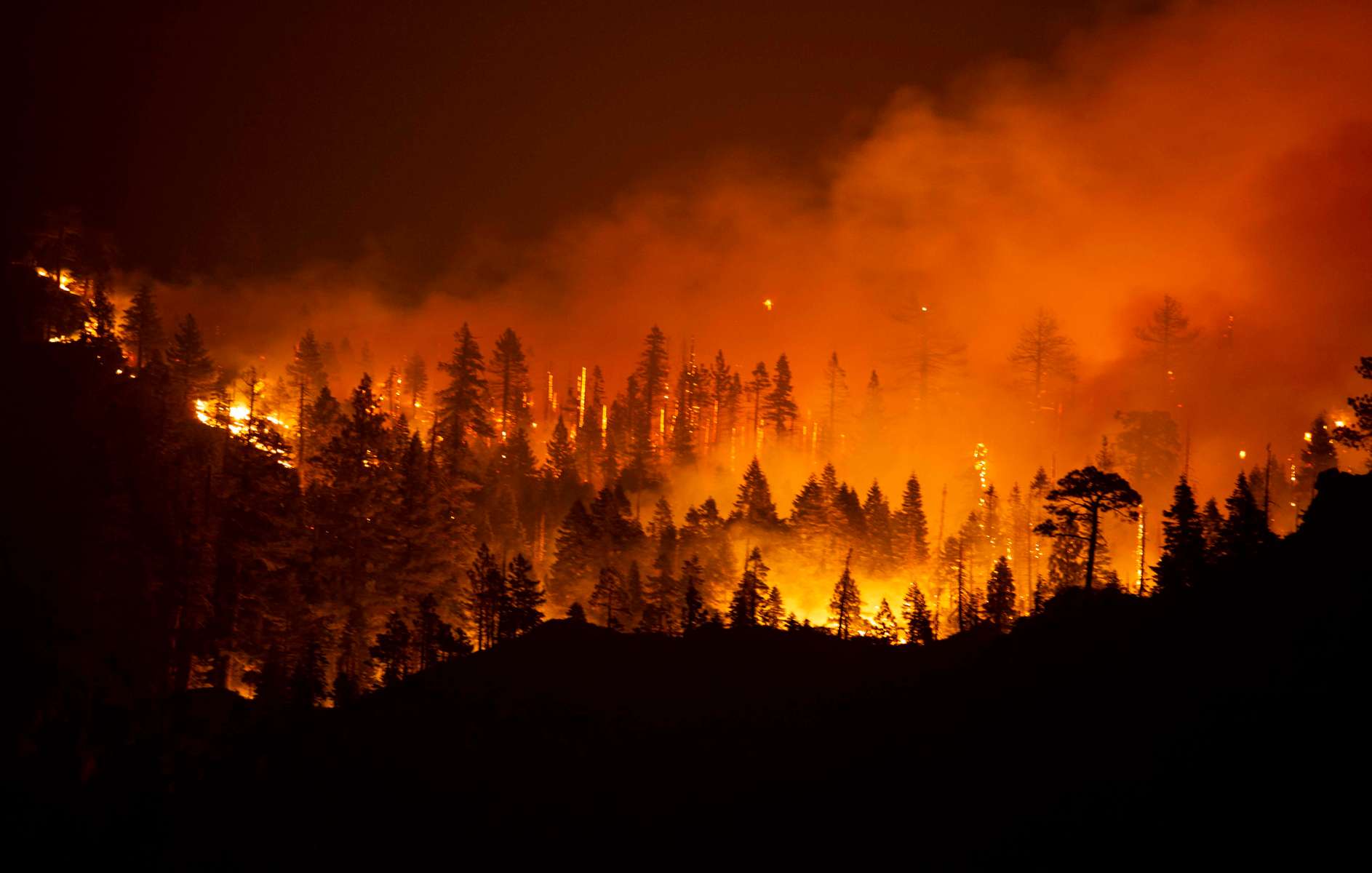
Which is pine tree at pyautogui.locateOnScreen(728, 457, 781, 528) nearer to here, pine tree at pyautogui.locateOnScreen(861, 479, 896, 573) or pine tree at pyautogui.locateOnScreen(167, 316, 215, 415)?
pine tree at pyautogui.locateOnScreen(861, 479, 896, 573)

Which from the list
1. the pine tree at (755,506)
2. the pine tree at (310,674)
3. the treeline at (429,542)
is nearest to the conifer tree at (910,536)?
the treeline at (429,542)

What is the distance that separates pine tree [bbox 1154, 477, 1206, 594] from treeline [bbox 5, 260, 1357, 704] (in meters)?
0.20

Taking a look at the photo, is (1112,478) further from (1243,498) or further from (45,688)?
(45,688)

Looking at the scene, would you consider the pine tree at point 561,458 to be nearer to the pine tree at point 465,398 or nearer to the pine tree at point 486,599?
the pine tree at point 465,398

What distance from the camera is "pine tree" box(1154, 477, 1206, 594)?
139 ft

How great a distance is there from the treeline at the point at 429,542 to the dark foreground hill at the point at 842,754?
960 cm

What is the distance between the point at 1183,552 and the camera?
150 feet

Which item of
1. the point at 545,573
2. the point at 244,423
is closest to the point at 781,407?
the point at 545,573

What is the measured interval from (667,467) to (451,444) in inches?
1188

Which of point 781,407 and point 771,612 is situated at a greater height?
point 781,407

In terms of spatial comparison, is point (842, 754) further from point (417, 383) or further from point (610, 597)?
point (417, 383)

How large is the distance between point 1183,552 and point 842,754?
977 inches

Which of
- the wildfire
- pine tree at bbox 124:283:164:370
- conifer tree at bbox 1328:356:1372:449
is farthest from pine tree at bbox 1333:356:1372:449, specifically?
pine tree at bbox 124:283:164:370

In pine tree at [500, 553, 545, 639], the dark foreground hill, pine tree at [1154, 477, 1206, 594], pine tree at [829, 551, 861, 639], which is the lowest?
the dark foreground hill
